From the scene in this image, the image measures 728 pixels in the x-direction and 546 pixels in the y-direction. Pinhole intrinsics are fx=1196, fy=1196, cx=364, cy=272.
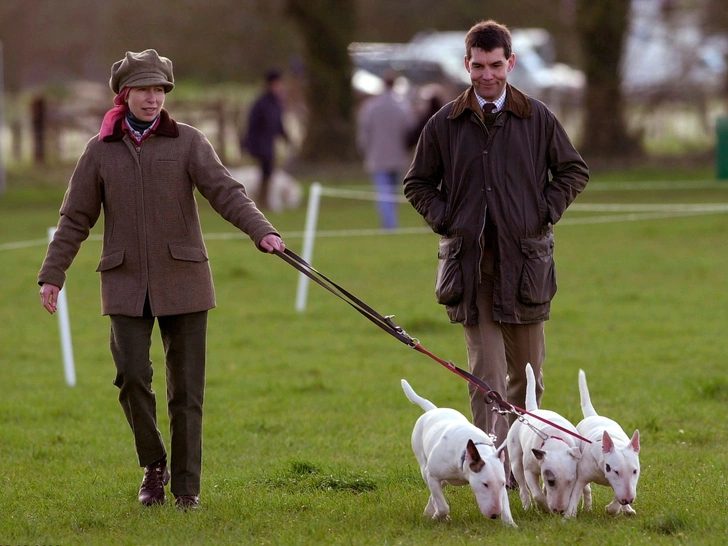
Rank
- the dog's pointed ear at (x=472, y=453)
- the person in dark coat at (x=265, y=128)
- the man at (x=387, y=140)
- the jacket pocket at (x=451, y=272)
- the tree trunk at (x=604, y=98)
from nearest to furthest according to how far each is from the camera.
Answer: the dog's pointed ear at (x=472, y=453)
the jacket pocket at (x=451, y=272)
the man at (x=387, y=140)
the person in dark coat at (x=265, y=128)
the tree trunk at (x=604, y=98)

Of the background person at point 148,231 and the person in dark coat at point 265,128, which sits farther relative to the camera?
the person in dark coat at point 265,128

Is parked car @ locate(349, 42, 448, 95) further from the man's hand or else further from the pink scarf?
the man's hand

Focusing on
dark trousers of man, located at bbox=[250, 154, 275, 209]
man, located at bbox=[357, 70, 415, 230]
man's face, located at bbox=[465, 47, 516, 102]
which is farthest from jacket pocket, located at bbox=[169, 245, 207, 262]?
dark trousers of man, located at bbox=[250, 154, 275, 209]

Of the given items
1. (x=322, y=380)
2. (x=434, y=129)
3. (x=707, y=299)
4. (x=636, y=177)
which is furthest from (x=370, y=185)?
(x=434, y=129)

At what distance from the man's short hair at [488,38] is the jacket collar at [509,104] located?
18 cm

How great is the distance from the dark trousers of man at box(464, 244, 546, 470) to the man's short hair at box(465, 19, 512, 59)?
0.95m

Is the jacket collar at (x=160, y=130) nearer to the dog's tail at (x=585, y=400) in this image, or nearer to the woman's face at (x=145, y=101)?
the woman's face at (x=145, y=101)

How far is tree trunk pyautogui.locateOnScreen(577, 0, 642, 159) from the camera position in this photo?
1050 inches

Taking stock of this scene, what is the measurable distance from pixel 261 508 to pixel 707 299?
317 inches

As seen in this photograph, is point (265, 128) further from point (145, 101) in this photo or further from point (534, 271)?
point (534, 271)

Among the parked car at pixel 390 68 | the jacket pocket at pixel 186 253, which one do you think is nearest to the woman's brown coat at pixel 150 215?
the jacket pocket at pixel 186 253

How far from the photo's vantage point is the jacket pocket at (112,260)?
18.1 feet

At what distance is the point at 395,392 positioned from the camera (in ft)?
28.8

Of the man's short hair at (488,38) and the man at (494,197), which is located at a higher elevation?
the man's short hair at (488,38)
